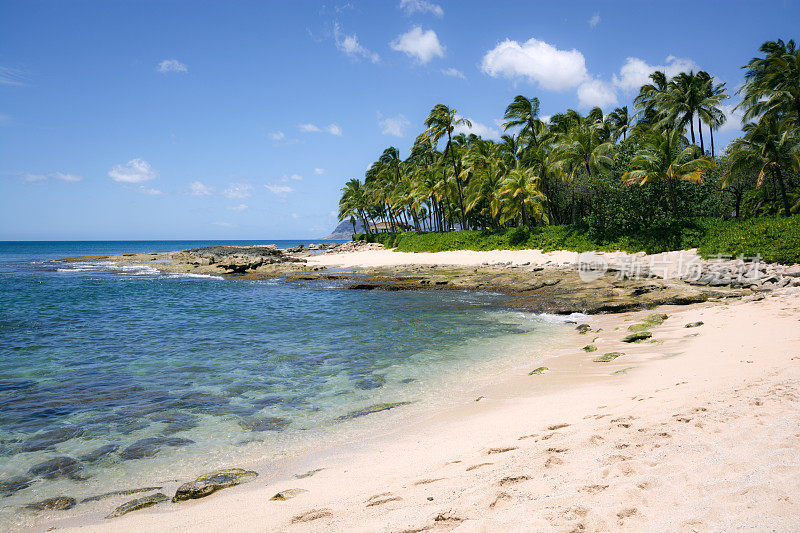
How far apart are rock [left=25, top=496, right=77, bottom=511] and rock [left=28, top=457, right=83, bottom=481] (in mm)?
465

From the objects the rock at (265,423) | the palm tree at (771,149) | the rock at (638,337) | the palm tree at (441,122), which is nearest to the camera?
the rock at (265,423)

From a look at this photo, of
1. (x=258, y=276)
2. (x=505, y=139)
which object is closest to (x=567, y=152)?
(x=505, y=139)

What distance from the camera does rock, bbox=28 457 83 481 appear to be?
5.16 meters

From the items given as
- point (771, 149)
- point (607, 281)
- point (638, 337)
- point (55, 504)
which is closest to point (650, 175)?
point (771, 149)

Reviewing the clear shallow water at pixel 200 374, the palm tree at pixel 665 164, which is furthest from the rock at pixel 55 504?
the palm tree at pixel 665 164

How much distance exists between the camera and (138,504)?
4.33 meters

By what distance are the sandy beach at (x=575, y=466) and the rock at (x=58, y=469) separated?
4.56 feet

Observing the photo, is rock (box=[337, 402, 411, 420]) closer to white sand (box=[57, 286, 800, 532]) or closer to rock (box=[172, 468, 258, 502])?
white sand (box=[57, 286, 800, 532])

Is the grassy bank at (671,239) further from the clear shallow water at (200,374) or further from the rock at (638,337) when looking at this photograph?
the rock at (638,337)

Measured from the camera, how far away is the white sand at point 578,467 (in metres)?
2.70

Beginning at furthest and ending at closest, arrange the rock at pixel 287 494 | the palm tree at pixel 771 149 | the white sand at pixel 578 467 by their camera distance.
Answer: the palm tree at pixel 771 149 < the rock at pixel 287 494 < the white sand at pixel 578 467

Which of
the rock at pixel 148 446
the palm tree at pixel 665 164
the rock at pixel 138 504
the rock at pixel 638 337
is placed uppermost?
the palm tree at pixel 665 164

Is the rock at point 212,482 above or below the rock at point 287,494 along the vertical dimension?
below

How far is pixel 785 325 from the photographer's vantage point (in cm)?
820
